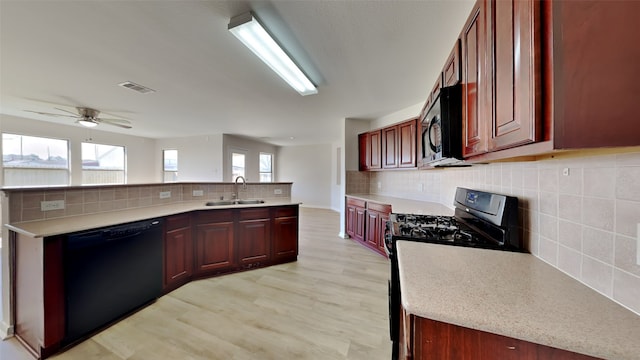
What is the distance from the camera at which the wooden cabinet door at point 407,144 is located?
325cm

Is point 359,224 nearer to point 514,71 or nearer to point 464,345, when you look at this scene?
point 464,345

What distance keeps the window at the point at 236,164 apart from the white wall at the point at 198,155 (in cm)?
50

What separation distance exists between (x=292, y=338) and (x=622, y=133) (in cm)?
204

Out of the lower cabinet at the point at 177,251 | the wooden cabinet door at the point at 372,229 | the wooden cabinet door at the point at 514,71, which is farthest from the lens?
the wooden cabinet door at the point at 372,229

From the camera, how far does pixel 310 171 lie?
8.37 m

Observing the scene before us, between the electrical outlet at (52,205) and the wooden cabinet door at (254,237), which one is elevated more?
the electrical outlet at (52,205)

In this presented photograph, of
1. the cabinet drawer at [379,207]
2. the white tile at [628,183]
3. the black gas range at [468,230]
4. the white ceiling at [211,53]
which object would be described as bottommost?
the cabinet drawer at [379,207]

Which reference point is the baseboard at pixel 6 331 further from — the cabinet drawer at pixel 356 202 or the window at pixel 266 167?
the window at pixel 266 167

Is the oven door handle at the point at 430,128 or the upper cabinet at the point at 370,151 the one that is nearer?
the oven door handle at the point at 430,128

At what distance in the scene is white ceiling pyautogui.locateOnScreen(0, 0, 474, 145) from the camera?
1.57 meters

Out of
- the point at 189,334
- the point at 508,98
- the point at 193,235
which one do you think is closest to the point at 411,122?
the point at 508,98

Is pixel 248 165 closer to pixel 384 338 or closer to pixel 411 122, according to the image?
pixel 411 122

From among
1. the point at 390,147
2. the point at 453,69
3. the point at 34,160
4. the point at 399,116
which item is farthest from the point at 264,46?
the point at 34,160

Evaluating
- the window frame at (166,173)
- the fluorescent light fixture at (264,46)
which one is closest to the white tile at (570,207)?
the fluorescent light fixture at (264,46)
